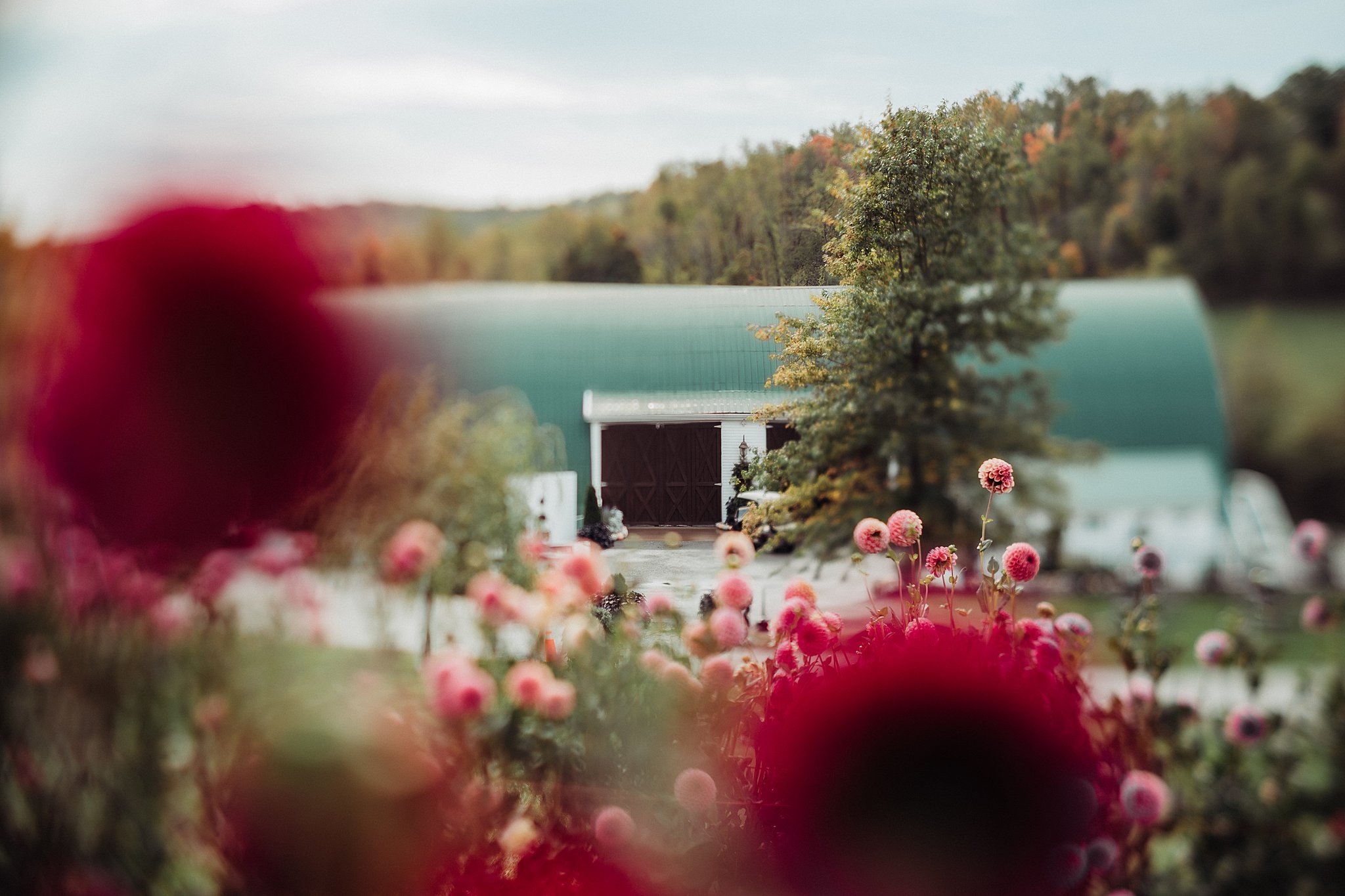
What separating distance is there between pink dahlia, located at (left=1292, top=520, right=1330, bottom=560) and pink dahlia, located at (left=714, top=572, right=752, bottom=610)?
1.12m

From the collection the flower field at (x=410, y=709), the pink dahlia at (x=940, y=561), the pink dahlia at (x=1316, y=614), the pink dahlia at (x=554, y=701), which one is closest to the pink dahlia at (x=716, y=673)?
the flower field at (x=410, y=709)

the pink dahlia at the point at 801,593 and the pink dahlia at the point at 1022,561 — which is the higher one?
the pink dahlia at the point at 1022,561

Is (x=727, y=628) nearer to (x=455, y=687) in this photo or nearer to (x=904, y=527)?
(x=904, y=527)

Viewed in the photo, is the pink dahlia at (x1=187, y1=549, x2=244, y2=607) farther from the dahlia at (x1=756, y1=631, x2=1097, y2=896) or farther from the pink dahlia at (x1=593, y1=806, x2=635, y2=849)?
the dahlia at (x1=756, y1=631, x2=1097, y2=896)

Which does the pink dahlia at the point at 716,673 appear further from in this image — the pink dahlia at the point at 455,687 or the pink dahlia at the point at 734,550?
the pink dahlia at the point at 455,687

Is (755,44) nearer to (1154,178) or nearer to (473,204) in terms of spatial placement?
(473,204)

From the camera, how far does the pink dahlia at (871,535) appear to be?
240 cm

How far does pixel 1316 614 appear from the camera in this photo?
1813mm

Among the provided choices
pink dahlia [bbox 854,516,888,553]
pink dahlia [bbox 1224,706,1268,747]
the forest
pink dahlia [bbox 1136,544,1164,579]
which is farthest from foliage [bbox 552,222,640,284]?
pink dahlia [bbox 1224,706,1268,747]

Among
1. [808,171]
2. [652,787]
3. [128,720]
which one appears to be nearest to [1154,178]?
[808,171]

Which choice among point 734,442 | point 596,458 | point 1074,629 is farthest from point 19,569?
point 1074,629

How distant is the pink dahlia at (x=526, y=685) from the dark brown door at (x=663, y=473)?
1.46 ft

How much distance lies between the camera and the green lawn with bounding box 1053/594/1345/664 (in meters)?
1.80

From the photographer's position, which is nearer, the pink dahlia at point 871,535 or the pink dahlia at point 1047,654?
the pink dahlia at point 1047,654
